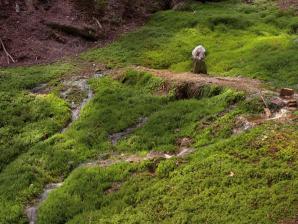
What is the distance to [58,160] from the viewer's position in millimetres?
18078

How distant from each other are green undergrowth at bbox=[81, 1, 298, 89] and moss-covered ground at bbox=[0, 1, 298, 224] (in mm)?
117

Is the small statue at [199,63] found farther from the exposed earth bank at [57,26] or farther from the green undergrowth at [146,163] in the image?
the exposed earth bank at [57,26]

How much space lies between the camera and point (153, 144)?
18156mm

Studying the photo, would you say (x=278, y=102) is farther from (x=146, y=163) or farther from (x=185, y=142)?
(x=146, y=163)

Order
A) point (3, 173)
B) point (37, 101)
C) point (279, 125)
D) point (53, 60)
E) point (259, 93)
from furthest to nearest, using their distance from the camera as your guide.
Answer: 1. point (53, 60)
2. point (37, 101)
3. point (259, 93)
4. point (3, 173)
5. point (279, 125)

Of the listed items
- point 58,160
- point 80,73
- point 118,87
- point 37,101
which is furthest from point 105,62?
point 58,160

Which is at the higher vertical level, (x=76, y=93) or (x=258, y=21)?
(x=258, y=21)

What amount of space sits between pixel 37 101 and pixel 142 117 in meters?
5.31

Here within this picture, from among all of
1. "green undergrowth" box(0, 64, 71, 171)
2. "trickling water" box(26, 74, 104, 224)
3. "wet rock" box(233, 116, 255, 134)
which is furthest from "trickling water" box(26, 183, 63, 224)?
"wet rock" box(233, 116, 255, 134)

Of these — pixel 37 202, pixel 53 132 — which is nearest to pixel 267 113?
pixel 53 132

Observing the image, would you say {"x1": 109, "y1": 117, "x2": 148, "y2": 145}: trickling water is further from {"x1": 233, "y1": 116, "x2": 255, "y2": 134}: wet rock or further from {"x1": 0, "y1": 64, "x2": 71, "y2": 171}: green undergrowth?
{"x1": 233, "y1": 116, "x2": 255, "y2": 134}: wet rock

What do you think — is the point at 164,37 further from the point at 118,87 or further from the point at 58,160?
the point at 58,160

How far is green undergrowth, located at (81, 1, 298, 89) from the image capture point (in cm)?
2503

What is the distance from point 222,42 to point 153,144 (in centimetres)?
1386
